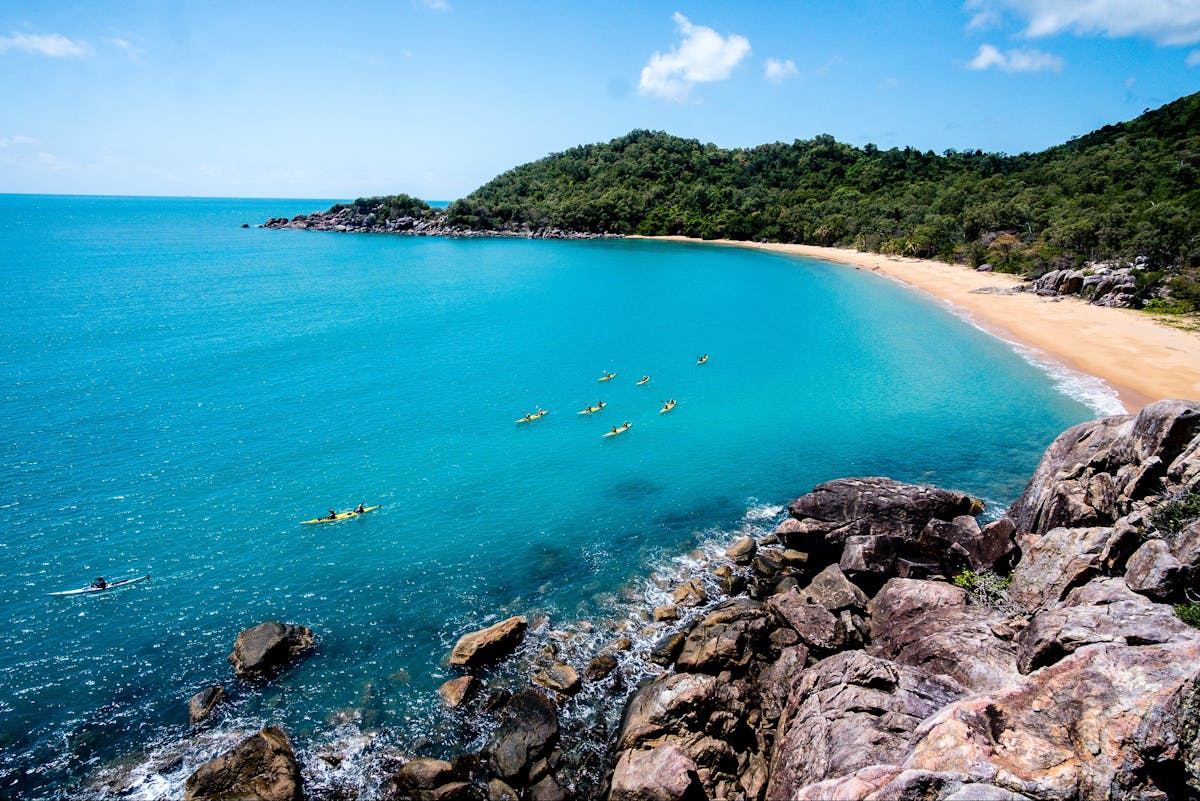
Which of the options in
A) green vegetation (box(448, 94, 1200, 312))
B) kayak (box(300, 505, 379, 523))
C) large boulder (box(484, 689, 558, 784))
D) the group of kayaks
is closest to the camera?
large boulder (box(484, 689, 558, 784))

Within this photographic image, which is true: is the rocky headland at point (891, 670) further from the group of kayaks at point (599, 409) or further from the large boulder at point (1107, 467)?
the group of kayaks at point (599, 409)

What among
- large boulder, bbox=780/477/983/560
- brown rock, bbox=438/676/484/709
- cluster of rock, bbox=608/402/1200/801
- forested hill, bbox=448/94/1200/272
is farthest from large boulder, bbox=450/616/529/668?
forested hill, bbox=448/94/1200/272

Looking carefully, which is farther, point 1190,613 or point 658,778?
point 658,778

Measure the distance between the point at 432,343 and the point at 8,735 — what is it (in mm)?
58272

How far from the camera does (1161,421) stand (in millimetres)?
26219

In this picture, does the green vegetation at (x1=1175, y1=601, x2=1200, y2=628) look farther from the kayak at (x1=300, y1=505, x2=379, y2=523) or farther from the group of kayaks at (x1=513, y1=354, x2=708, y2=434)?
the kayak at (x1=300, y1=505, x2=379, y2=523)

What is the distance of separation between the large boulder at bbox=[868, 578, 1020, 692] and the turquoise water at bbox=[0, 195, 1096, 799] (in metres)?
11.7

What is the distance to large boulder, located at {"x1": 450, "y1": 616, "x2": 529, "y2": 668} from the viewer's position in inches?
1036

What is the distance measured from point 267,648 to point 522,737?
480 inches

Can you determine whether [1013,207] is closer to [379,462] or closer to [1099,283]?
[1099,283]

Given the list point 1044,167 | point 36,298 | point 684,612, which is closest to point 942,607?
point 684,612

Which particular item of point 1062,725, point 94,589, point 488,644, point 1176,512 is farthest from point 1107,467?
point 94,589

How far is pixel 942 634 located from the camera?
22.5 metres

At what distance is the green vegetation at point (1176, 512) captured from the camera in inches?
885
